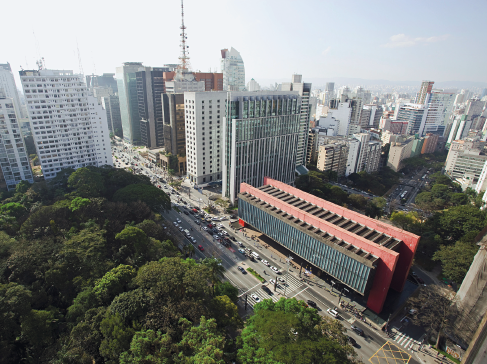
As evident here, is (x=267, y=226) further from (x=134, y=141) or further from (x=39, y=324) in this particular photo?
(x=134, y=141)

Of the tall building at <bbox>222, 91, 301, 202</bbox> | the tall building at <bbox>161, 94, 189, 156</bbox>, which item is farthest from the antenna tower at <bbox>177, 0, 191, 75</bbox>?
the tall building at <bbox>222, 91, 301, 202</bbox>

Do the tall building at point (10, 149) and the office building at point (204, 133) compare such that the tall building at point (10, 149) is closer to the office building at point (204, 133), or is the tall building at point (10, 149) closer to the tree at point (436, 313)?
the office building at point (204, 133)

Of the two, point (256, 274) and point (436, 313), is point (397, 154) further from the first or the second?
point (256, 274)

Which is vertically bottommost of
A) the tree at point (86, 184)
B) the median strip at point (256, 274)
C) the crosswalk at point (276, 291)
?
the crosswalk at point (276, 291)

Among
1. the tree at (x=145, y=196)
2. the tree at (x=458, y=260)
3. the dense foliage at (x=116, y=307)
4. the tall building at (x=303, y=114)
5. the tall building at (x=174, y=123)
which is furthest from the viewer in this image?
the tall building at (x=303, y=114)

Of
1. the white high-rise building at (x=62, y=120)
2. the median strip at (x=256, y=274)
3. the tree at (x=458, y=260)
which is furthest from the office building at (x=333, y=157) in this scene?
the white high-rise building at (x=62, y=120)

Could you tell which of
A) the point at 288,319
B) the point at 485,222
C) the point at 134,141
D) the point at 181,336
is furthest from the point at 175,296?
the point at 134,141
